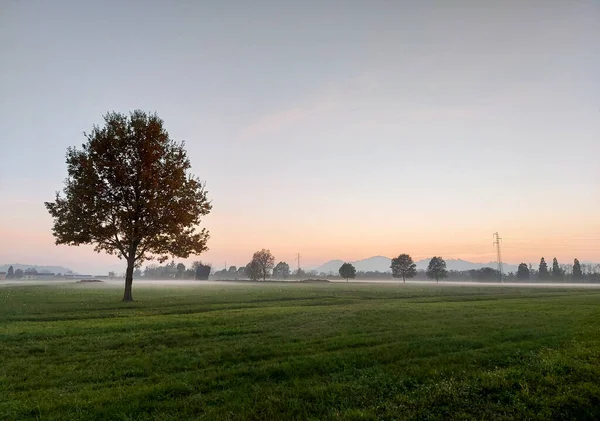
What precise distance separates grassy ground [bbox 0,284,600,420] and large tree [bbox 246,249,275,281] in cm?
13958

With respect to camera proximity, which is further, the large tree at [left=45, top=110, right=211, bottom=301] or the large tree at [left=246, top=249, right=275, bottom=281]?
the large tree at [left=246, top=249, right=275, bottom=281]

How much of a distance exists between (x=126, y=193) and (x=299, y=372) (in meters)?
32.3

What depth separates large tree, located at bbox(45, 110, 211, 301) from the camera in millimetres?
36000

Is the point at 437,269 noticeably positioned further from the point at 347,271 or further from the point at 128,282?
the point at 128,282

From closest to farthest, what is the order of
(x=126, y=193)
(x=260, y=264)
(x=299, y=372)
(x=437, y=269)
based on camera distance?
(x=299, y=372) → (x=126, y=193) → (x=260, y=264) → (x=437, y=269)

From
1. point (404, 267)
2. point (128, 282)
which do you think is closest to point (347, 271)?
point (404, 267)

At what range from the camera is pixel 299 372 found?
11562 millimetres

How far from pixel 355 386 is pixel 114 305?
94.2 ft

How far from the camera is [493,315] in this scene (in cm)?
2472

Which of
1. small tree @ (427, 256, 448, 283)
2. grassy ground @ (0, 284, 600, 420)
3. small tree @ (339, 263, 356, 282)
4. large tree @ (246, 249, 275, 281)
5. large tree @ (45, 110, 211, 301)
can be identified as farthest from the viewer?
small tree @ (339, 263, 356, 282)

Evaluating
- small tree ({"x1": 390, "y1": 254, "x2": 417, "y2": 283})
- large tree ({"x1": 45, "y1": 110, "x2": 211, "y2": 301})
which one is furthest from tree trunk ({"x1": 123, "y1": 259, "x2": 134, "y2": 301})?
small tree ({"x1": 390, "y1": 254, "x2": 417, "y2": 283})

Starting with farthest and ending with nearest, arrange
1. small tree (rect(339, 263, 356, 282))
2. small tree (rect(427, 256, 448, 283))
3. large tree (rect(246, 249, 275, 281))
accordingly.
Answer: small tree (rect(339, 263, 356, 282)) → small tree (rect(427, 256, 448, 283)) → large tree (rect(246, 249, 275, 281))

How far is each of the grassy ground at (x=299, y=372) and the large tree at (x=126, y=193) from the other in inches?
723

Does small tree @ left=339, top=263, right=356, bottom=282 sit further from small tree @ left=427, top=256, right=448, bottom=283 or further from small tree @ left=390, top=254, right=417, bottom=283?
small tree @ left=427, top=256, right=448, bottom=283
